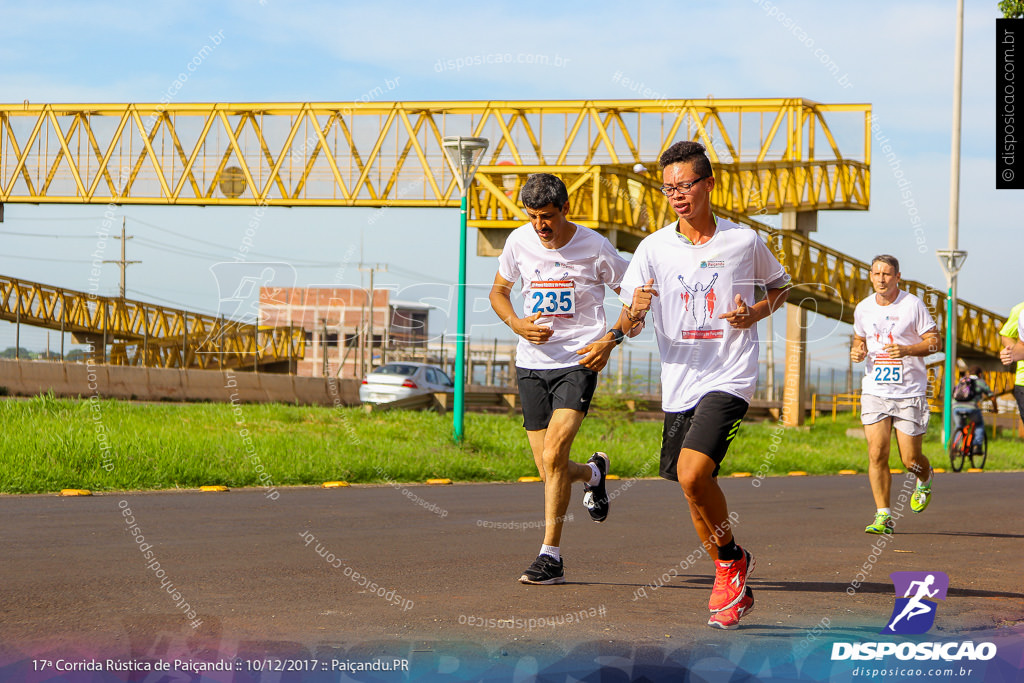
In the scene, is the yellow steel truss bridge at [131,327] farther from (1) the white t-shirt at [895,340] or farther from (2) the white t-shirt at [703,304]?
(2) the white t-shirt at [703,304]

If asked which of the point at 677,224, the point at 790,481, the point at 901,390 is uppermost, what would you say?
the point at 677,224

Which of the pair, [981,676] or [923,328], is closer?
[981,676]

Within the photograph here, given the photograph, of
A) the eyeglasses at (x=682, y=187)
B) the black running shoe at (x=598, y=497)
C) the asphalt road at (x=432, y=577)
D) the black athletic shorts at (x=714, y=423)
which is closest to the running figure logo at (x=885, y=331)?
the asphalt road at (x=432, y=577)

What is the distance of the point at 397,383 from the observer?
27250mm

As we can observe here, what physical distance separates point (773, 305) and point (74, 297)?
2680 centimetres

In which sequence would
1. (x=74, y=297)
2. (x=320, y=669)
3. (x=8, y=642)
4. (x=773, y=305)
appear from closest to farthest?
(x=320, y=669), (x=8, y=642), (x=773, y=305), (x=74, y=297)

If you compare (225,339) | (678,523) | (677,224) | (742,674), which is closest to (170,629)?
(742,674)

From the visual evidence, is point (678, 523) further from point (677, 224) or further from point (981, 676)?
point (981, 676)

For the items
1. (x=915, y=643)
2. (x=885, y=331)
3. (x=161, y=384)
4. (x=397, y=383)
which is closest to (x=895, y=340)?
(x=885, y=331)

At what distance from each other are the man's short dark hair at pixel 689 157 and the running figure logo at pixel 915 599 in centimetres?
229

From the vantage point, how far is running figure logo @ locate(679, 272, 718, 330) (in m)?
5.88

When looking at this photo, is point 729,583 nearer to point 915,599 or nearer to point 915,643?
point 915,643

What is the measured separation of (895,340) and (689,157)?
A: 14.4ft

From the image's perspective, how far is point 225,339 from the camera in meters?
33.2
